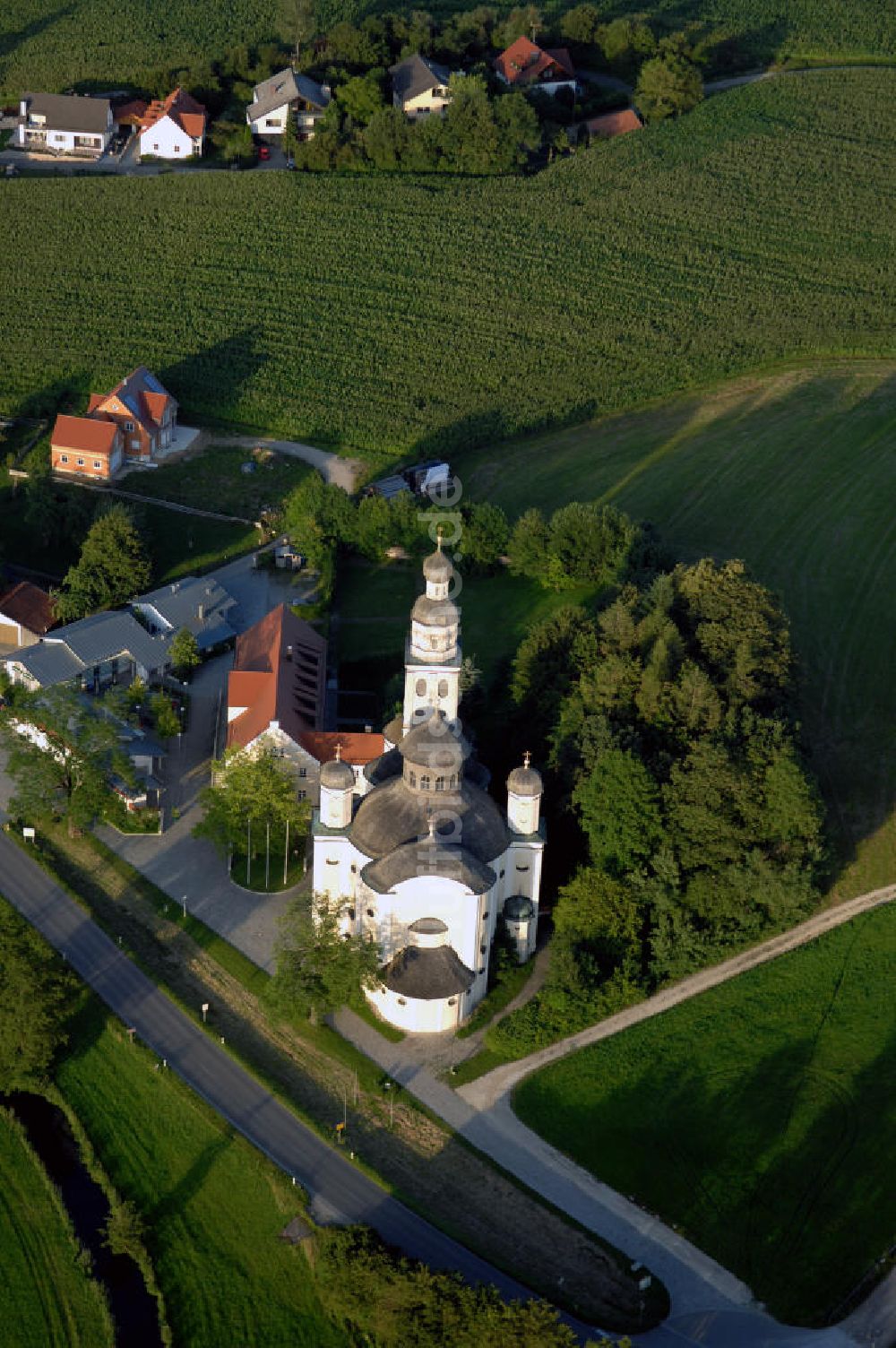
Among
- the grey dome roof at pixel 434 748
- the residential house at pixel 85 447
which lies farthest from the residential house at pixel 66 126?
the grey dome roof at pixel 434 748

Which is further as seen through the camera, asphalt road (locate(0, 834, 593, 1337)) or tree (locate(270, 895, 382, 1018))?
tree (locate(270, 895, 382, 1018))

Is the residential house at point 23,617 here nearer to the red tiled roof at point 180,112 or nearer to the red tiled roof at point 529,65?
the red tiled roof at point 180,112

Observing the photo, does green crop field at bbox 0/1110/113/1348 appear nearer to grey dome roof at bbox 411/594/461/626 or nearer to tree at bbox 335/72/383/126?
grey dome roof at bbox 411/594/461/626

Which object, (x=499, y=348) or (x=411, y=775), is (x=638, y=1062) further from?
(x=499, y=348)

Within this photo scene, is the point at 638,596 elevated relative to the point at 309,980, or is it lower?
elevated

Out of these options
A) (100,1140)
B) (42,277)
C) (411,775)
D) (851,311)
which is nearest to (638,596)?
(411,775)

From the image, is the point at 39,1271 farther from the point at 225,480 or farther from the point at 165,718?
the point at 225,480

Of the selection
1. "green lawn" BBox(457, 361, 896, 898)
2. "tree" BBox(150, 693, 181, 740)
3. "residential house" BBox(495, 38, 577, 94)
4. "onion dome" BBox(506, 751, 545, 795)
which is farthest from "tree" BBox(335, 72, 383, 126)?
"onion dome" BBox(506, 751, 545, 795)
